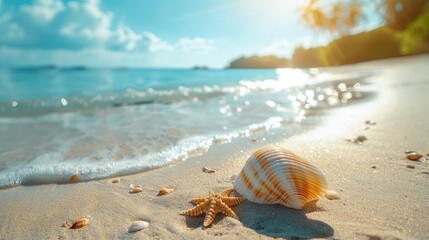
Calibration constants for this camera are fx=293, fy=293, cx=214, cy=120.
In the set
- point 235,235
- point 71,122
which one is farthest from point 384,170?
point 71,122

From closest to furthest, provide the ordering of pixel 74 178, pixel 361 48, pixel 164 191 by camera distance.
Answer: pixel 164 191 < pixel 74 178 < pixel 361 48

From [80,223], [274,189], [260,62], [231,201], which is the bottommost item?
[80,223]

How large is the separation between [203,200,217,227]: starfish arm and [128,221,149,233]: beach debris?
52 centimetres

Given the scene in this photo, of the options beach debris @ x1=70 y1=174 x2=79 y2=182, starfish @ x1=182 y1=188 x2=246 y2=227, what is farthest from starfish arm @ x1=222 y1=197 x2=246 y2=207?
beach debris @ x1=70 y1=174 x2=79 y2=182

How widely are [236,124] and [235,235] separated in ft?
14.4

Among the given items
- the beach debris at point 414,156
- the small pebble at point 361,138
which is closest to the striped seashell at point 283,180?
the beach debris at point 414,156

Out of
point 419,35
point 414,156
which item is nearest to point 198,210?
point 414,156

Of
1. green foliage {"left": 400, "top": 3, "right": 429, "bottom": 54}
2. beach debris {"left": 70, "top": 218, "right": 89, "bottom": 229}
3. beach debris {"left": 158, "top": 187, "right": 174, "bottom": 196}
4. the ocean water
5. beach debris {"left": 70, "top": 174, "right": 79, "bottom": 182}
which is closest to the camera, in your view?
beach debris {"left": 70, "top": 218, "right": 89, "bottom": 229}

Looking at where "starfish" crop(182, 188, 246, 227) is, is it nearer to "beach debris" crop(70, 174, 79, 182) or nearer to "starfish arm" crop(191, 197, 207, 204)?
"starfish arm" crop(191, 197, 207, 204)

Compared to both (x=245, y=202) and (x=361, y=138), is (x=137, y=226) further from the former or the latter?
(x=361, y=138)

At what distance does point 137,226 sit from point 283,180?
1251 mm

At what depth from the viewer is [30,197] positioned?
324 centimetres

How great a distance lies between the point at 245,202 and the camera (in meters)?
2.63

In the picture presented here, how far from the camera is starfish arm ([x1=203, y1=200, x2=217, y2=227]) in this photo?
7.48 ft
